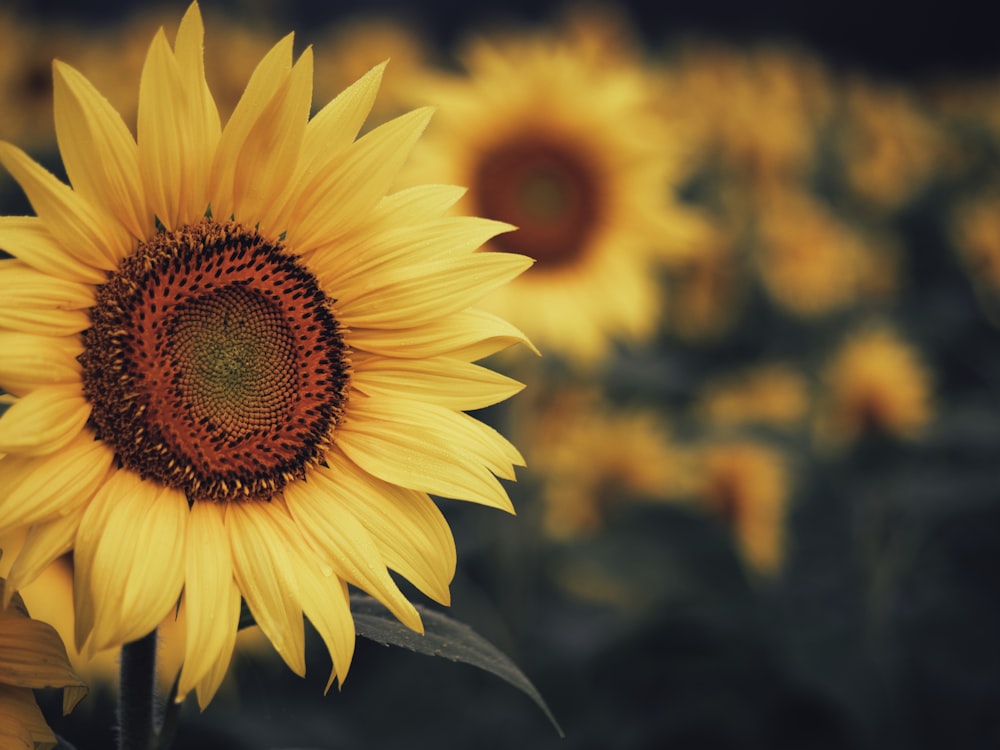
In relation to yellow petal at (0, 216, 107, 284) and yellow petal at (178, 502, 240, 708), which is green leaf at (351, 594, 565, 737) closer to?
yellow petal at (178, 502, 240, 708)

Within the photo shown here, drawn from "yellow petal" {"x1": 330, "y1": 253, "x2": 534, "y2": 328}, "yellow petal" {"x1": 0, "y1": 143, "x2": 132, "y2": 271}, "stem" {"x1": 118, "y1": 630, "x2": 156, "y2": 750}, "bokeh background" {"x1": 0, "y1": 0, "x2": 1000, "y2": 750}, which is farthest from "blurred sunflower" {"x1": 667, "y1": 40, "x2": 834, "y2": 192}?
"stem" {"x1": 118, "y1": 630, "x2": 156, "y2": 750}

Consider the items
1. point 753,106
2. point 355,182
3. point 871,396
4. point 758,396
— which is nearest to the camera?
point 355,182

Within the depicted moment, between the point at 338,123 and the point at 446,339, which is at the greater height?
the point at 338,123

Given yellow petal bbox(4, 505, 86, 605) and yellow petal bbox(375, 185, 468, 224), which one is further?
yellow petal bbox(375, 185, 468, 224)

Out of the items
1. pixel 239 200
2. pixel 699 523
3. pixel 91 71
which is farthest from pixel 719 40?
pixel 239 200

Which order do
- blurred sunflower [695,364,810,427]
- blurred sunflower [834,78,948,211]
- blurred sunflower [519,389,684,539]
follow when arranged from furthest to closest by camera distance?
blurred sunflower [834,78,948,211] < blurred sunflower [695,364,810,427] < blurred sunflower [519,389,684,539]

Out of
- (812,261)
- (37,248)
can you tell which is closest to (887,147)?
(812,261)

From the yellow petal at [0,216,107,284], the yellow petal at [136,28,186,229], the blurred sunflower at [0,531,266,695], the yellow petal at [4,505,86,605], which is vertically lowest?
the blurred sunflower at [0,531,266,695]

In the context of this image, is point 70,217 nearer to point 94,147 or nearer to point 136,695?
point 94,147

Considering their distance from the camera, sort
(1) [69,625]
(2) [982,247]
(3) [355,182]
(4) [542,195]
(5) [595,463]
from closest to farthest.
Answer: (3) [355,182], (1) [69,625], (4) [542,195], (5) [595,463], (2) [982,247]
